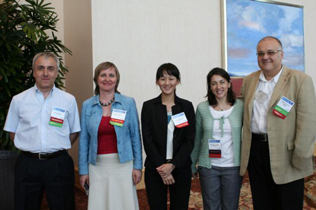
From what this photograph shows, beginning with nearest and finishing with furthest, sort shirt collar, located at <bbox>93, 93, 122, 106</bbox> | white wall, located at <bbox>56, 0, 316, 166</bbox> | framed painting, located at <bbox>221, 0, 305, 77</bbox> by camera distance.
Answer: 1. shirt collar, located at <bbox>93, 93, 122, 106</bbox>
2. white wall, located at <bbox>56, 0, 316, 166</bbox>
3. framed painting, located at <bbox>221, 0, 305, 77</bbox>

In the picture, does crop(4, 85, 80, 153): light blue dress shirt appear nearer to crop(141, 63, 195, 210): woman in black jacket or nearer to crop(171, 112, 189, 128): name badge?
crop(141, 63, 195, 210): woman in black jacket

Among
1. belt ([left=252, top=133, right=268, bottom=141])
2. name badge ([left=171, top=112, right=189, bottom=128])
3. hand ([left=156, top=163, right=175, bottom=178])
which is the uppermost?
name badge ([left=171, top=112, right=189, bottom=128])

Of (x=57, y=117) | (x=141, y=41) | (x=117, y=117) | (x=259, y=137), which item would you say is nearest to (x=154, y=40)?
(x=141, y=41)

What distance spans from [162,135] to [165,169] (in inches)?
10.1

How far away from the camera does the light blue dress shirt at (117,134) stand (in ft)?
7.30

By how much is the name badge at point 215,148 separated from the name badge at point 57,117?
45.6 inches

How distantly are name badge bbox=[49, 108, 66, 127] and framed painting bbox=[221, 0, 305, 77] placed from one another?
3465mm

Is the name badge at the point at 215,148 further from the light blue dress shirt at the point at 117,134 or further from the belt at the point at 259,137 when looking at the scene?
the light blue dress shirt at the point at 117,134

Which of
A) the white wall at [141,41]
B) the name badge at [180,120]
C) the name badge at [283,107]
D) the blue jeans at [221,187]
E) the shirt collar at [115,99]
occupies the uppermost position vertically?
the white wall at [141,41]

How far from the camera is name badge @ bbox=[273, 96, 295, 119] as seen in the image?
206 centimetres

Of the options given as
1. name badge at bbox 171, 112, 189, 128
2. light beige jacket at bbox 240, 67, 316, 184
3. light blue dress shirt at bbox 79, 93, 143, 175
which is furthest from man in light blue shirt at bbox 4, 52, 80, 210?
light beige jacket at bbox 240, 67, 316, 184

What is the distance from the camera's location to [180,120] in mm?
2240

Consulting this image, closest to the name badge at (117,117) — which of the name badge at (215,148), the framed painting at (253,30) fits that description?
the name badge at (215,148)

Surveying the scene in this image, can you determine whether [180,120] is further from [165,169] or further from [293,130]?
[293,130]
